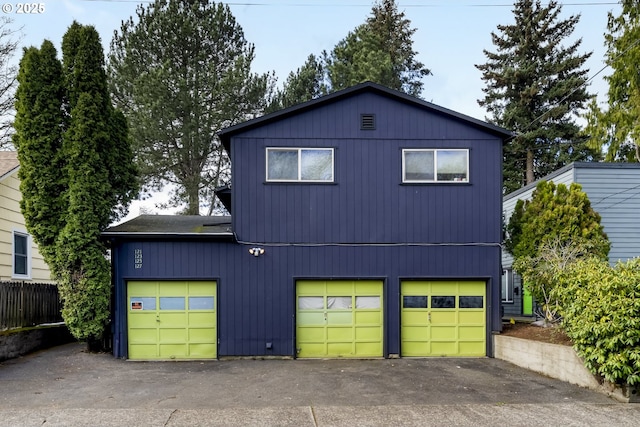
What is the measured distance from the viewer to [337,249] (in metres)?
11.3

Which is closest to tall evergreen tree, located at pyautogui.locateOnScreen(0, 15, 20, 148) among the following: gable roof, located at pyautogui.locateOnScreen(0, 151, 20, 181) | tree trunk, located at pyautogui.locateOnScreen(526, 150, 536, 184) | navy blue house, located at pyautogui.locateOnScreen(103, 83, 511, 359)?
gable roof, located at pyautogui.locateOnScreen(0, 151, 20, 181)

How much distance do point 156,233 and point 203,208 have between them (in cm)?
1374

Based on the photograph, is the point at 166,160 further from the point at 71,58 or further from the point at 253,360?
the point at 253,360

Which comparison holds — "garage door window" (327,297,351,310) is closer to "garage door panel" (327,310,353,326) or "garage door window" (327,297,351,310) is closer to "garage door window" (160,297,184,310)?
"garage door panel" (327,310,353,326)

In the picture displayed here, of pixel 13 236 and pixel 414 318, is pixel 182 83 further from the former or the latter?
pixel 414 318

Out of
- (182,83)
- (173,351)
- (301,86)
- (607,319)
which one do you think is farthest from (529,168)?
(173,351)

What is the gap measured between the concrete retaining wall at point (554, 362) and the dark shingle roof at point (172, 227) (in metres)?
6.80

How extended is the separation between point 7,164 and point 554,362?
542 inches

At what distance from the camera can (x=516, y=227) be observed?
12188 millimetres

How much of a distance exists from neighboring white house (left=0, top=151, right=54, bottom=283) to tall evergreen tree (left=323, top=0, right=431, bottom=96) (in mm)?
17356

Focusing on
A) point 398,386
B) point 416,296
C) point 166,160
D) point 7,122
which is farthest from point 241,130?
point 7,122

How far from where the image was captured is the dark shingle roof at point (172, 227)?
10812mm

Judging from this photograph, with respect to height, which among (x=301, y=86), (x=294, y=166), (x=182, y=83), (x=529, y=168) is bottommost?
(x=294, y=166)

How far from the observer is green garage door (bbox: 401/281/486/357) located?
36.9ft
